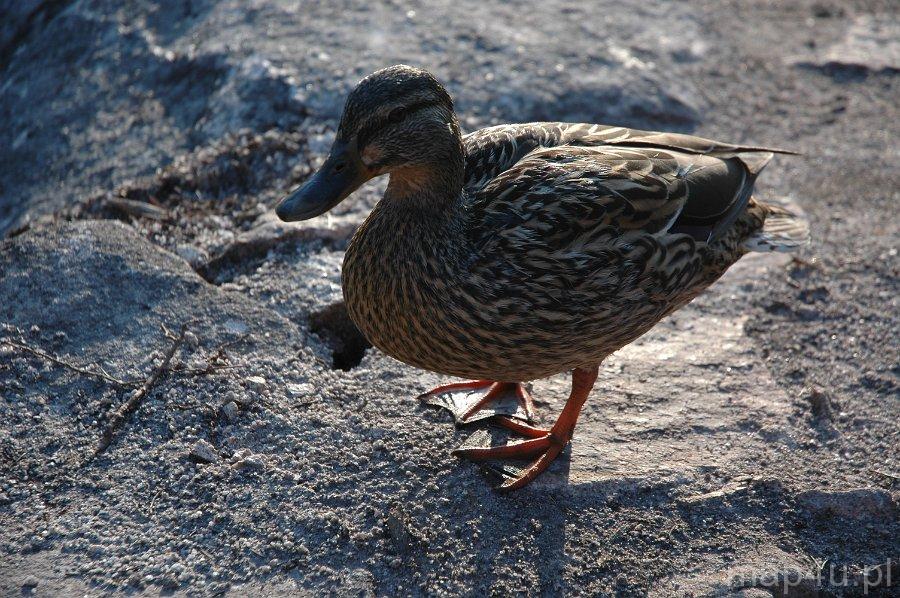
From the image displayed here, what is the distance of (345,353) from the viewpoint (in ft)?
13.3

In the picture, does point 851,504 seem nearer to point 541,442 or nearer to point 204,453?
point 541,442

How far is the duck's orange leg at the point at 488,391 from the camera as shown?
3816 millimetres

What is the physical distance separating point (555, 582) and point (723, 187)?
181 cm

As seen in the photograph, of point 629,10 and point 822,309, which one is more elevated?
point 629,10

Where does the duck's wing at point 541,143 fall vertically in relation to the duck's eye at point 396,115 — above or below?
below

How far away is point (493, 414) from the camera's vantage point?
3.81 meters

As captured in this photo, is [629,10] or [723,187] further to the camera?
[629,10]

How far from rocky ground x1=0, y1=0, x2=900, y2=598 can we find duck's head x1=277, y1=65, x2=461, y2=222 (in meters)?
0.89

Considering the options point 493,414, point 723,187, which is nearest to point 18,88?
point 493,414

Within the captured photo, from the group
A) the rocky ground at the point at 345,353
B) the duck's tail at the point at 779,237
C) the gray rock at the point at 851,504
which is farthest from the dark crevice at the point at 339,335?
the gray rock at the point at 851,504

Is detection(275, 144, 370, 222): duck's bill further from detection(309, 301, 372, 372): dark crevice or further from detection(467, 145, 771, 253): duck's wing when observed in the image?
detection(309, 301, 372, 372): dark crevice

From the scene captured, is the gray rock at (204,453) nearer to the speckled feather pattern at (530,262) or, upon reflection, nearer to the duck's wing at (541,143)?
the speckled feather pattern at (530,262)

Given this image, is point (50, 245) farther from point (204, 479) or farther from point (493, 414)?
point (493, 414)

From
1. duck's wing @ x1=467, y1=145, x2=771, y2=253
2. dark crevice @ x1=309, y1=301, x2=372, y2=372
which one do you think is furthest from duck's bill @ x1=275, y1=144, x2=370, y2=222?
dark crevice @ x1=309, y1=301, x2=372, y2=372
